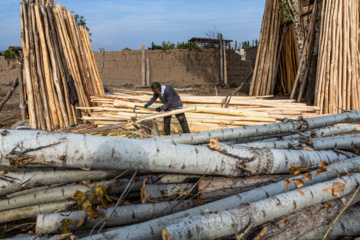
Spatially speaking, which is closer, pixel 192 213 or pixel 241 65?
pixel 192 213

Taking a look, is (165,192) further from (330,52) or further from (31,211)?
(330,52)

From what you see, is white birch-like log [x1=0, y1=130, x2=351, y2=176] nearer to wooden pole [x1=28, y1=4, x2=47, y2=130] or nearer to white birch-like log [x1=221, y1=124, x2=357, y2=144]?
white birch-like log [x1=221, y1=124, x2=357, y2=144]

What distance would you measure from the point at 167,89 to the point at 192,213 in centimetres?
355

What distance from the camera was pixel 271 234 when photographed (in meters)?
2.02

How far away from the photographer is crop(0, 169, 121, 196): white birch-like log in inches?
84.7

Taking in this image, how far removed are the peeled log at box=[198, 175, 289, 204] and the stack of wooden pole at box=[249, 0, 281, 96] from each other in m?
7.09

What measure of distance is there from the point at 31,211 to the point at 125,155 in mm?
999

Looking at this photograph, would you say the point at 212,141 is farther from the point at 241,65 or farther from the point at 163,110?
the point at 241,65

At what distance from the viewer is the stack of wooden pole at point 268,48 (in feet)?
29.2

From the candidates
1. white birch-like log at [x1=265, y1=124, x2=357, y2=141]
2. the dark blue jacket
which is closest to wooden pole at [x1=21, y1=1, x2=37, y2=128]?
the dark blue jacket

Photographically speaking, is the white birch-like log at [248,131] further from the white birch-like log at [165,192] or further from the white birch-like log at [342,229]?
the white birch-like log at [342,229]

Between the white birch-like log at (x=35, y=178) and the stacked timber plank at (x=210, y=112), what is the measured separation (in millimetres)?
2763

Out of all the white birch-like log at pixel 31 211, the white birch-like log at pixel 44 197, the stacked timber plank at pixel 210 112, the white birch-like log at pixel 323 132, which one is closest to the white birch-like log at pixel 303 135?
the white birch-like log at pixel 323 132

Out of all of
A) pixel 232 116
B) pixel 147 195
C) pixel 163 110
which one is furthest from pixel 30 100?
pixel 147 195
